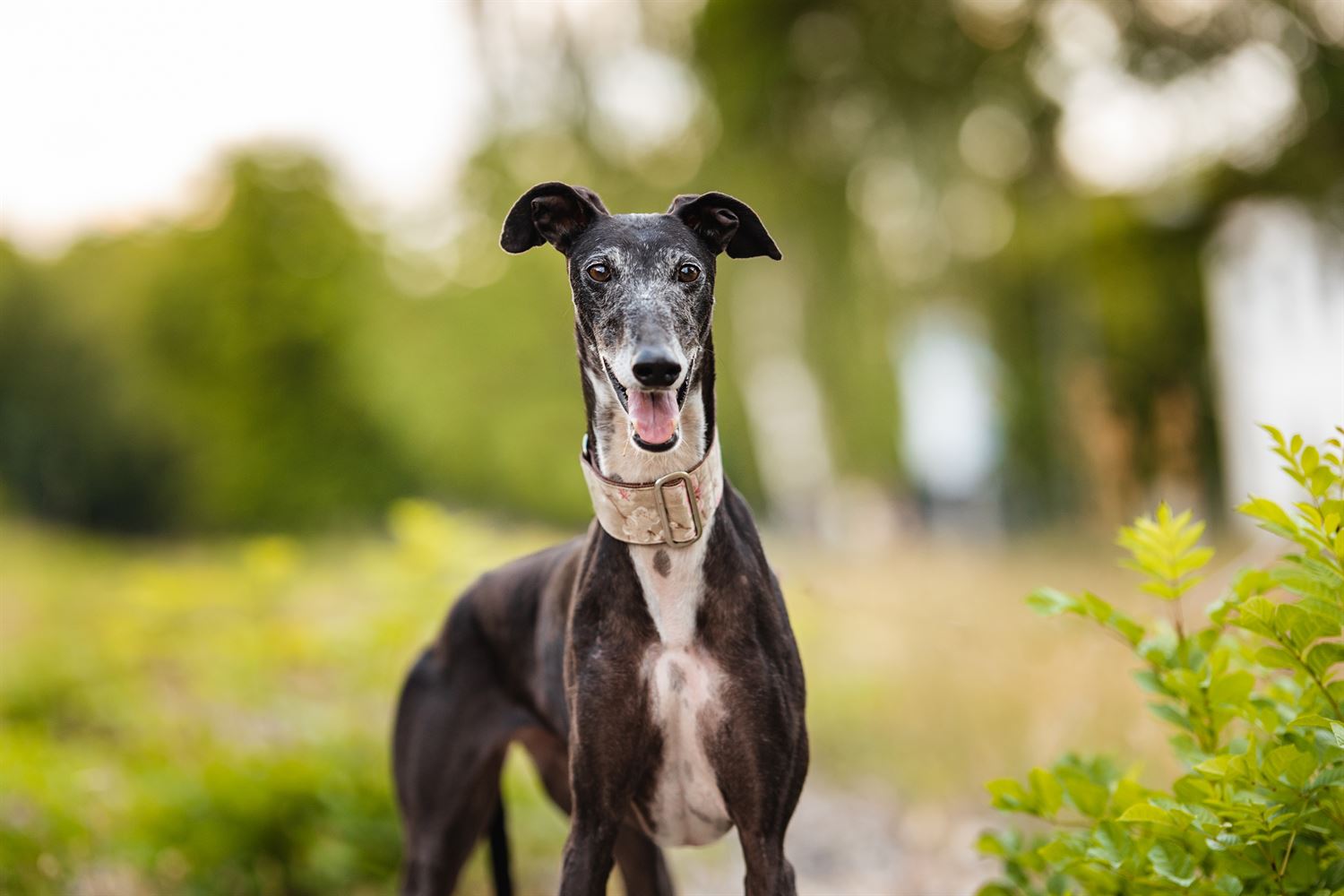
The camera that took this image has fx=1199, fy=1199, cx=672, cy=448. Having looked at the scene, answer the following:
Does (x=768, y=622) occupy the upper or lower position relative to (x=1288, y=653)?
upper

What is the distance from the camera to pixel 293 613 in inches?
306

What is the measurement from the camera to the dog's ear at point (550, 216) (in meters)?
2.45

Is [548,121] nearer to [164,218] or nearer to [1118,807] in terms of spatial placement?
[1118,807]

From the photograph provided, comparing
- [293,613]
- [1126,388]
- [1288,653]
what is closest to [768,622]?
[1288,653]

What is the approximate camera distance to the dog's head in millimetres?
2104

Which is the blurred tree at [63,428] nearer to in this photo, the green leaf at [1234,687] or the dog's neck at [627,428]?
the dog's neck at [627,428]

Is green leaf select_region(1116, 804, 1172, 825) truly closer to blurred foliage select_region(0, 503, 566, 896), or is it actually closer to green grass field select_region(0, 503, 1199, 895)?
green grass field select_region(0, 503, 1199, 895)

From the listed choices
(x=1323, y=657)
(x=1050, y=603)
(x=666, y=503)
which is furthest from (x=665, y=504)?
(x=1323, y=657)

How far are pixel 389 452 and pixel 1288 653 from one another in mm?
26759

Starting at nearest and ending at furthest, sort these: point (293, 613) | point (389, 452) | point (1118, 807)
Answer: point (1118, 807) < point (293, 613) < point (389, 452)

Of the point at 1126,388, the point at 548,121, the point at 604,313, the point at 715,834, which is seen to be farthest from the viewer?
the point at 1126,388

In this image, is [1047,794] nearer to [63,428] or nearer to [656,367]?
[656,367]

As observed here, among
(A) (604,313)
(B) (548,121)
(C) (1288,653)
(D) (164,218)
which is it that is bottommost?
(C) (1288,653)

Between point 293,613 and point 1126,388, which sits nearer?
point 293,613
